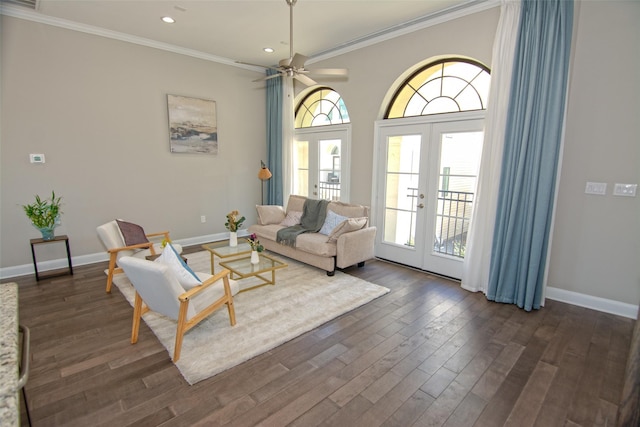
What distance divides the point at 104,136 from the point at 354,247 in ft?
12.9

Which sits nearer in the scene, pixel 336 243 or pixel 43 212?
pixel 43 212

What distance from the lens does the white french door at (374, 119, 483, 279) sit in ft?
12.6

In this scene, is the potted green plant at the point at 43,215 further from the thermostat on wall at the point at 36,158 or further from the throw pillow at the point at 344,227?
the throw pillow at the point at 344,227

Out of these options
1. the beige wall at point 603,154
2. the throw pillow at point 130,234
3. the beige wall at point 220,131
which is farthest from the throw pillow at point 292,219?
the beige wall at point 603,154

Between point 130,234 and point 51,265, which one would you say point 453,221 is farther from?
point 51,265

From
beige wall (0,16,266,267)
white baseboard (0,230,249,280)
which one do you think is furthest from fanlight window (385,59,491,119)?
white baseboard (0,230,249,280)

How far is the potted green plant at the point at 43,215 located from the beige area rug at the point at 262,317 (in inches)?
40.7

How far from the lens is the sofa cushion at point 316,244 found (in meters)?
3.96

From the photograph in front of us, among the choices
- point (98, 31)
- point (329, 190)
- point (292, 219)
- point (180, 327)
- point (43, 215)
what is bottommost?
point (180, 327)

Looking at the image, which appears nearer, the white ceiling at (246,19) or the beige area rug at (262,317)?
the beige area rug at (262,317)

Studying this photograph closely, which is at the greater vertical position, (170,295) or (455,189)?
(455,189)

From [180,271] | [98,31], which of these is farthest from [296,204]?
[98,31]

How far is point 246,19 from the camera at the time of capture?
3914 millimetres

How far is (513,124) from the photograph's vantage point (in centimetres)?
322
